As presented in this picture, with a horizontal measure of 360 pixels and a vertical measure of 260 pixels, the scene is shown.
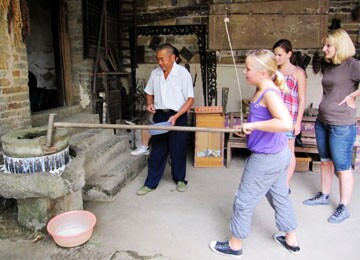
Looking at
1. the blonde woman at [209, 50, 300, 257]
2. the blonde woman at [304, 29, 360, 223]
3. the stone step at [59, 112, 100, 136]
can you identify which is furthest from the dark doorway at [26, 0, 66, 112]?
the blonde woman at [304, 29, 360, 223]

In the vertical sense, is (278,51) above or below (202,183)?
above

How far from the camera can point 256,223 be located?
104 inches

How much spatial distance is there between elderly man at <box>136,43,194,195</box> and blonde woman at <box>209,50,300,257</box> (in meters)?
1.13

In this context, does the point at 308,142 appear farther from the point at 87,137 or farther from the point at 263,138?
the point at 87,137

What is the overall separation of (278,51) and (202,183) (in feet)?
5.13

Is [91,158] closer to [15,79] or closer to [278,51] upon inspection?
[15,79]

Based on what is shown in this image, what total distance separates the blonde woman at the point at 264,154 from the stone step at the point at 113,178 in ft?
4.03

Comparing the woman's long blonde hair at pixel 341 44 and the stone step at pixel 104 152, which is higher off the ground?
the woman's long blonde hair at pixel 341 44

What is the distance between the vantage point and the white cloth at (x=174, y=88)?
10.2ft

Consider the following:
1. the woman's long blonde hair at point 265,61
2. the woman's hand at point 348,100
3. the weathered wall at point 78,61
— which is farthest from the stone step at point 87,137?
the woman's hand at point 348,100

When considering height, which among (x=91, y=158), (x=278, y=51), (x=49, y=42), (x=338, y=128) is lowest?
(x=91, y=158)

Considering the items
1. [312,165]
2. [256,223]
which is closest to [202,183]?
[256,223]

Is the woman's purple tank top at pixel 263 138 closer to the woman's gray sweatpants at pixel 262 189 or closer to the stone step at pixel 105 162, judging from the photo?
the woman's gray sweatpants at pixel 262 189

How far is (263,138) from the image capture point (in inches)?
77.6
